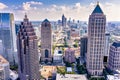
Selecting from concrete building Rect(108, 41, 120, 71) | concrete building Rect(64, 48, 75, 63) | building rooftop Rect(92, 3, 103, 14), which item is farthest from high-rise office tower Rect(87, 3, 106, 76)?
concrete building Rect(64, 48, 75, 63)

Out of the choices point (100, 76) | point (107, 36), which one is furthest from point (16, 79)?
point (107, 36)

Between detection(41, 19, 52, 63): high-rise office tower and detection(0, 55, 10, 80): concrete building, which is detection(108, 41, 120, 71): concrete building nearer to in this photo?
detection(41, 19, 52, 63): high-rise office tower

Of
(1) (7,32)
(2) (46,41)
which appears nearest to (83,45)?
(2) (46,41)

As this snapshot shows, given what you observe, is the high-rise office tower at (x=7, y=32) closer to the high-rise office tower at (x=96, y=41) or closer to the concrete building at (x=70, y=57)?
the concrete building at (x=70, y=57)

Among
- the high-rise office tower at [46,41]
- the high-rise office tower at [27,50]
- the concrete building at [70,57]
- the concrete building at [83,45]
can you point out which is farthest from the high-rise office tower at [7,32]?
the concrete building at [83,45]

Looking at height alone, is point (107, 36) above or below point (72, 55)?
above

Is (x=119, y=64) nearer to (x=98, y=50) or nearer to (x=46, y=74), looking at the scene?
(x=98, y=50)

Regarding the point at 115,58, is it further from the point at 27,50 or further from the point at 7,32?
the point at 7,32
